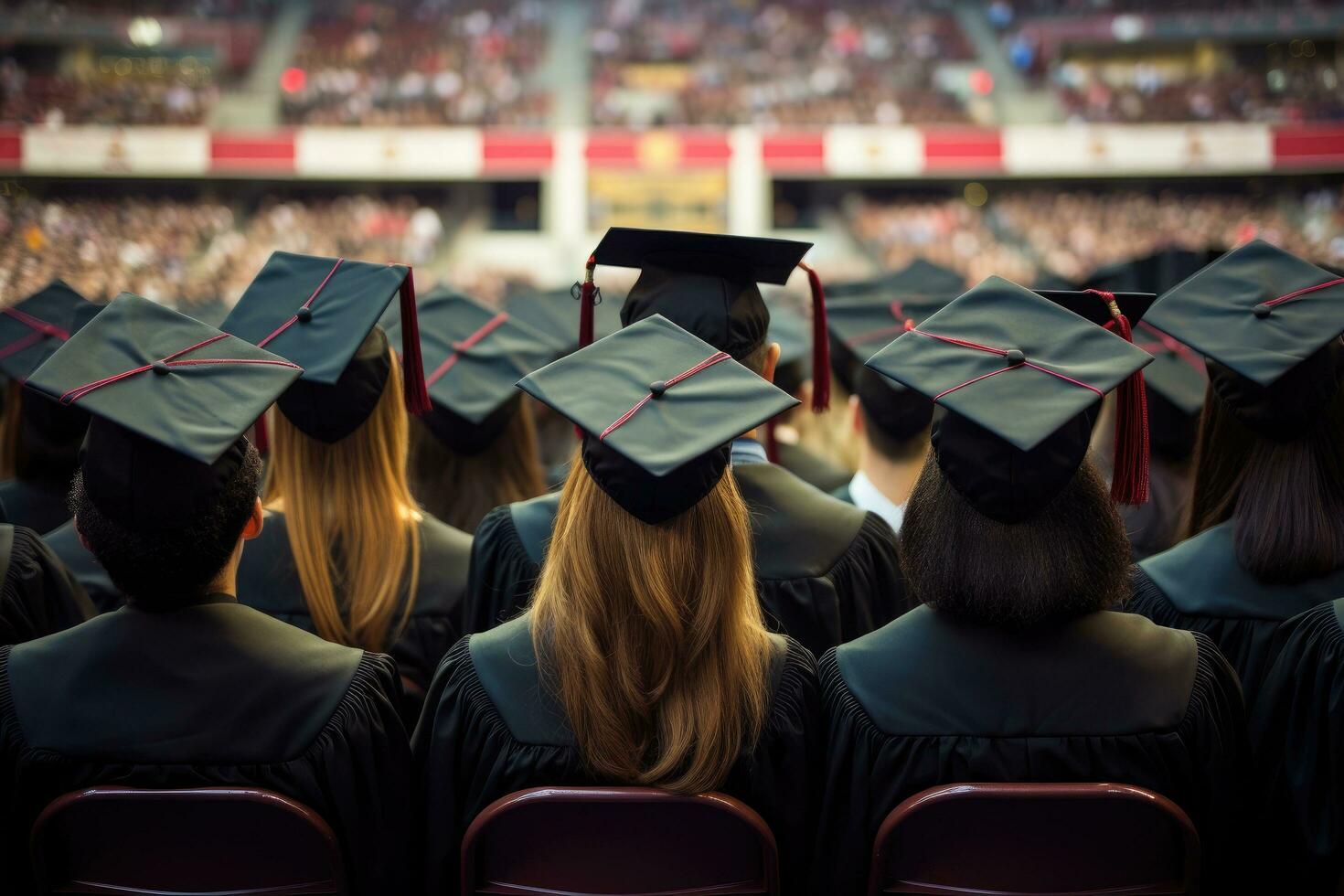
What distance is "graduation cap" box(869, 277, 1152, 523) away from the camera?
1840 millimetres

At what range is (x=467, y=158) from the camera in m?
21.0

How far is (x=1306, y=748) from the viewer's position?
207 cm

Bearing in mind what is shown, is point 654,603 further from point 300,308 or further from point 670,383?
point 300,308

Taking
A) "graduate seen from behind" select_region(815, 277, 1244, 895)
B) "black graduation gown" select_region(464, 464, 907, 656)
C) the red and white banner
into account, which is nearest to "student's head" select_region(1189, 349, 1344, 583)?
"graduate seen from behind" select_region(815, 277, 1244, 895)

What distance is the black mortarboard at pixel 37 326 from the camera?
12.0 ft

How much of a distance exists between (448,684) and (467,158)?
2028cm

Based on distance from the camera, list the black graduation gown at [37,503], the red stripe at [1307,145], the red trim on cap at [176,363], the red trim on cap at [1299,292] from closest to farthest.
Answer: the red trim on cap at [176,363] → the red trim on cap at [1299,292] → the black graduation gown at [37,503] → the red stripe at [1307,145]

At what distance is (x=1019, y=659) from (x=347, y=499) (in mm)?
1580

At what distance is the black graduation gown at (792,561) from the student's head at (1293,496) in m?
0.80

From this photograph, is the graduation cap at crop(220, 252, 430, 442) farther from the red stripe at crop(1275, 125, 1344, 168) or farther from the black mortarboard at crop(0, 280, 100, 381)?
the red stripe at crop(1275, 125, 1344, 168)

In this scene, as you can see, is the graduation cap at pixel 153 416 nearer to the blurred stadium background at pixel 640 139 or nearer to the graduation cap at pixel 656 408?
the graduation cap at pixel 656 408

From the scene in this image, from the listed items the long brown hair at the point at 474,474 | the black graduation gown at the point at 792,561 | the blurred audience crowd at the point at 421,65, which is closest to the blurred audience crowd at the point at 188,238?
the blurred audience crowd at the point at 421,65

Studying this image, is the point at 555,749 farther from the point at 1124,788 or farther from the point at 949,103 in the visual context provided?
the point at 949,103

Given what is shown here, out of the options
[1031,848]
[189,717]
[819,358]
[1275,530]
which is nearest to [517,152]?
[819,358]
